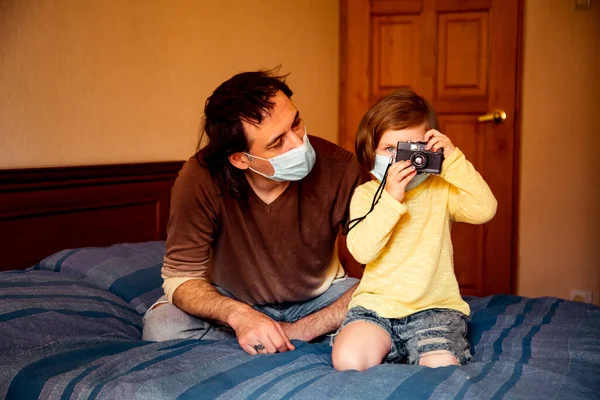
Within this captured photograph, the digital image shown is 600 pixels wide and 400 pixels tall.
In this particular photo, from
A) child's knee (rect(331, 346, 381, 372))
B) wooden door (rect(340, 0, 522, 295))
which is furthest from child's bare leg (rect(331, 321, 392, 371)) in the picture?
wooden door (rect(340, 0, 522, 295))

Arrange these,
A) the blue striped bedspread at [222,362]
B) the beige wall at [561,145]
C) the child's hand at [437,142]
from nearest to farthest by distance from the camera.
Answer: the blue striped bedspread at [222,362] < the child's hand at [437,142] < the beige wall at [561,145]

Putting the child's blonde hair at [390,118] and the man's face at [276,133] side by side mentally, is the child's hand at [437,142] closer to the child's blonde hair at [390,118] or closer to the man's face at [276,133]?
the child's blonde hair at [390,118]

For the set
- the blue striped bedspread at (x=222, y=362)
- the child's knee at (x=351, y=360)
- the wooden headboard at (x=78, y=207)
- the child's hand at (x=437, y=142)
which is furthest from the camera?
the wooden headboard at (x=78, y=207)

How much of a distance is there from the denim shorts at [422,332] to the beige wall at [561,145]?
1.97 m

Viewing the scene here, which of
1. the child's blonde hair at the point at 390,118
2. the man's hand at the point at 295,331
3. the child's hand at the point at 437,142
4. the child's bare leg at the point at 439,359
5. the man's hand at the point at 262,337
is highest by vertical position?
the child's blonde hair at the point at 390,118

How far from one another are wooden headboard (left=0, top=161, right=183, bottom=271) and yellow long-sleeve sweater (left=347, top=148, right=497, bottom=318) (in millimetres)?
921

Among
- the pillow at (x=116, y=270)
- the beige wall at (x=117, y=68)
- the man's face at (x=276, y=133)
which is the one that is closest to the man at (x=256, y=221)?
the man's face at (x=276, y=133)

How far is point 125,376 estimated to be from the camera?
1.30 metres

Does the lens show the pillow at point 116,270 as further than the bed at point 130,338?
Yes

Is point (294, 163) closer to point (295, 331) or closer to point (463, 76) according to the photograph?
point (295, 331)

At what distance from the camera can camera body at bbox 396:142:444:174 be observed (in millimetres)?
1478

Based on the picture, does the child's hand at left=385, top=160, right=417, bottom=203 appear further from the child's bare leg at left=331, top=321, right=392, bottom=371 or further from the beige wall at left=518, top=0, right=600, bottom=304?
the beige wall at left=518, top=0, right=600, bottom=304

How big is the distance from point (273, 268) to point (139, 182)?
0.78 meters

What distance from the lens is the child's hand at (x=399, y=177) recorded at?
1480 millimetres
